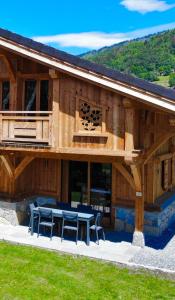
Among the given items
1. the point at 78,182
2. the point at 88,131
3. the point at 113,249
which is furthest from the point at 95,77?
the point at 113,249

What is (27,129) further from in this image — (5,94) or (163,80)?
(163,80)

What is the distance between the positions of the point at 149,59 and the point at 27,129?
3086 inches

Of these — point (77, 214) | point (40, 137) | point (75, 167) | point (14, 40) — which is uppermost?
point (14, 40)

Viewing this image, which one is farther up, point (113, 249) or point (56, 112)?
point (56, 112)

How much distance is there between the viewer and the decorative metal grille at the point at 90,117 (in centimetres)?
1112

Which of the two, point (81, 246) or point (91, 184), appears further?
point (91, 184)

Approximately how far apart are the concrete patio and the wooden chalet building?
67 cm

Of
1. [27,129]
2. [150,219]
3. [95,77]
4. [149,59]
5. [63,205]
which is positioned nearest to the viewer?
[95,77]

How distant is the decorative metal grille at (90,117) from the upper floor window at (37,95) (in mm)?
2721

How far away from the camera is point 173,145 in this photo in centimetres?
1559

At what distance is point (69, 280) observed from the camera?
9219mm

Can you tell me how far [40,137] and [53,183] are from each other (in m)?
3.53

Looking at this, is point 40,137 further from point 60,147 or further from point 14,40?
point 14,40

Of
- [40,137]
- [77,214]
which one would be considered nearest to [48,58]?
[40,137]
